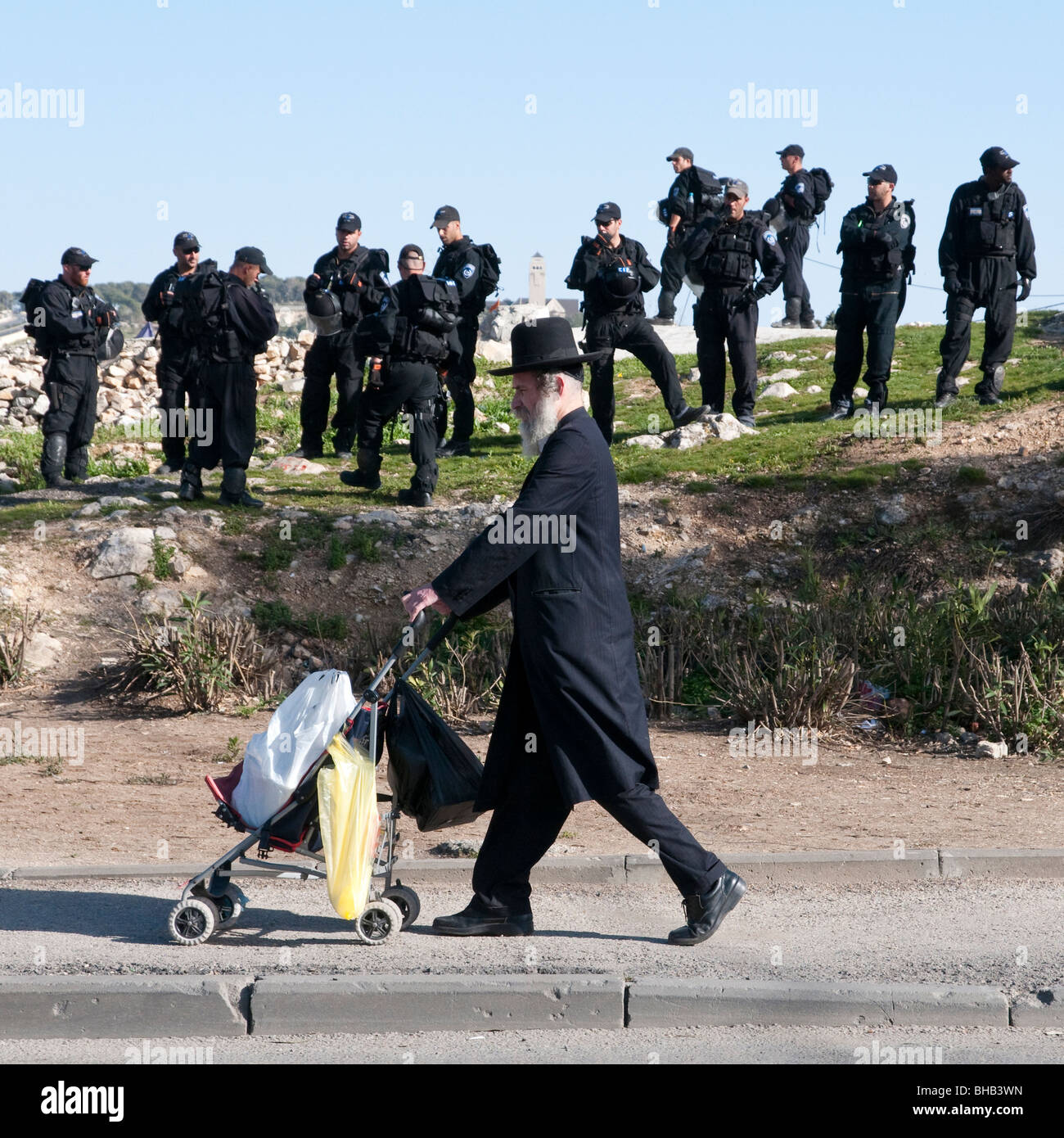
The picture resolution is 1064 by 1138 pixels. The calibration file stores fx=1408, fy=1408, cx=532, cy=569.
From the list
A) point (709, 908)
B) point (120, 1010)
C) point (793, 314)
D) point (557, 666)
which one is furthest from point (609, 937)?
point (793, 314)

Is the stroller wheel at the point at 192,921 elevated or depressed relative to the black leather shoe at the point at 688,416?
depressed

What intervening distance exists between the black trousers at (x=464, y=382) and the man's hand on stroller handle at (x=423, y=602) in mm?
8902

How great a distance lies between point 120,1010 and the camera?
14.4 feet

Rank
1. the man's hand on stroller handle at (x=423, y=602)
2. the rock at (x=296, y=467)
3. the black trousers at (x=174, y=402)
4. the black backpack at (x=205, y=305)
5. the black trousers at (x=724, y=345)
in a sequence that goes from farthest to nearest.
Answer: the rock at (x=296, y=467)
the black trousers at (x=724, y=345)
the black trousers at (x=174, y=402)
the black backpack at (x=205, y=305)
the man's hand on stroller handle at (x=423, y=602)

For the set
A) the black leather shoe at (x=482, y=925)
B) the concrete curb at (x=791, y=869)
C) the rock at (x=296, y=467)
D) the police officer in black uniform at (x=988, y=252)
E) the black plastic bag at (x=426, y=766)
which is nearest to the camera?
the black plastic bag at (x=426, y=766)

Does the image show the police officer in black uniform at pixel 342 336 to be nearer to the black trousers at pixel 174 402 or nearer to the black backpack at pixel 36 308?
the black trousers at pixel 174 402

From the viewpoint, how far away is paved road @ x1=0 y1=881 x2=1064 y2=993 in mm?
4637

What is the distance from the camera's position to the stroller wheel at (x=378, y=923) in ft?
16.0

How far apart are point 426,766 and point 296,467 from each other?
347 inches

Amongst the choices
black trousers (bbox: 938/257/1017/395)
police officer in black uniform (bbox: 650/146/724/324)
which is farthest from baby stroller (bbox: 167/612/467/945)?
police officer in black uniform (bbox: 650/146/724/324)

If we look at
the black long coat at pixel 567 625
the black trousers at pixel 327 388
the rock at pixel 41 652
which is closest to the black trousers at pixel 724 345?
the black trousers at pixel 327 388
